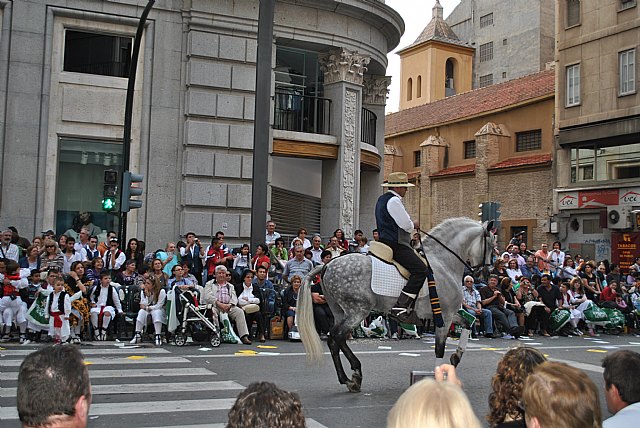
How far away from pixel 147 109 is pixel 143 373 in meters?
11.3

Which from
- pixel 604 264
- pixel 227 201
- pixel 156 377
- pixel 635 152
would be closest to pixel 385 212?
pixel 156 377

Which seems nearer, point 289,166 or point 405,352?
point 405,352

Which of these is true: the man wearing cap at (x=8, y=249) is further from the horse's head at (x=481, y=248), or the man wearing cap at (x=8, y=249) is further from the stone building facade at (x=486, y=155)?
the stone building facade at (x=486, y=155)

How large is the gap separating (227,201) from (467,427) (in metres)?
19.4

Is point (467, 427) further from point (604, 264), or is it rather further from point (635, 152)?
point (635, 152)

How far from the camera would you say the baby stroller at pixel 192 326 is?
15.5 meters

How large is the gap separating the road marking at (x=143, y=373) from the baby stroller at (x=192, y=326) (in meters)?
3.74

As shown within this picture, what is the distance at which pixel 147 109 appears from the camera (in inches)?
829

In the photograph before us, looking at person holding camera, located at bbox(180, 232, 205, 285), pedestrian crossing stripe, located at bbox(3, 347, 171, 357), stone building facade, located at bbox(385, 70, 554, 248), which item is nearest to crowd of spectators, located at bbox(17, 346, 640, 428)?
pedestrian crossing stripe, located at bbox(3, 347, 171, 357)

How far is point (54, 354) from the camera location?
332 cm

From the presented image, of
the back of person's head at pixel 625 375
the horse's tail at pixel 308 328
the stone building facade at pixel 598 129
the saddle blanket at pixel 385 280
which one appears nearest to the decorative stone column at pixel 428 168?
the stone building facade at pixel 598 129

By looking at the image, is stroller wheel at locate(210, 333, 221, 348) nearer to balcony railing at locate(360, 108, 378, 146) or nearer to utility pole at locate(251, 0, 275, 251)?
utility pole at locate(251, 0, 275, 251)

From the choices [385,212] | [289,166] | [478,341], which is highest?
[289,166]

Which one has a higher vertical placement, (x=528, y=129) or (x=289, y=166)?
(x=528, y=129)
